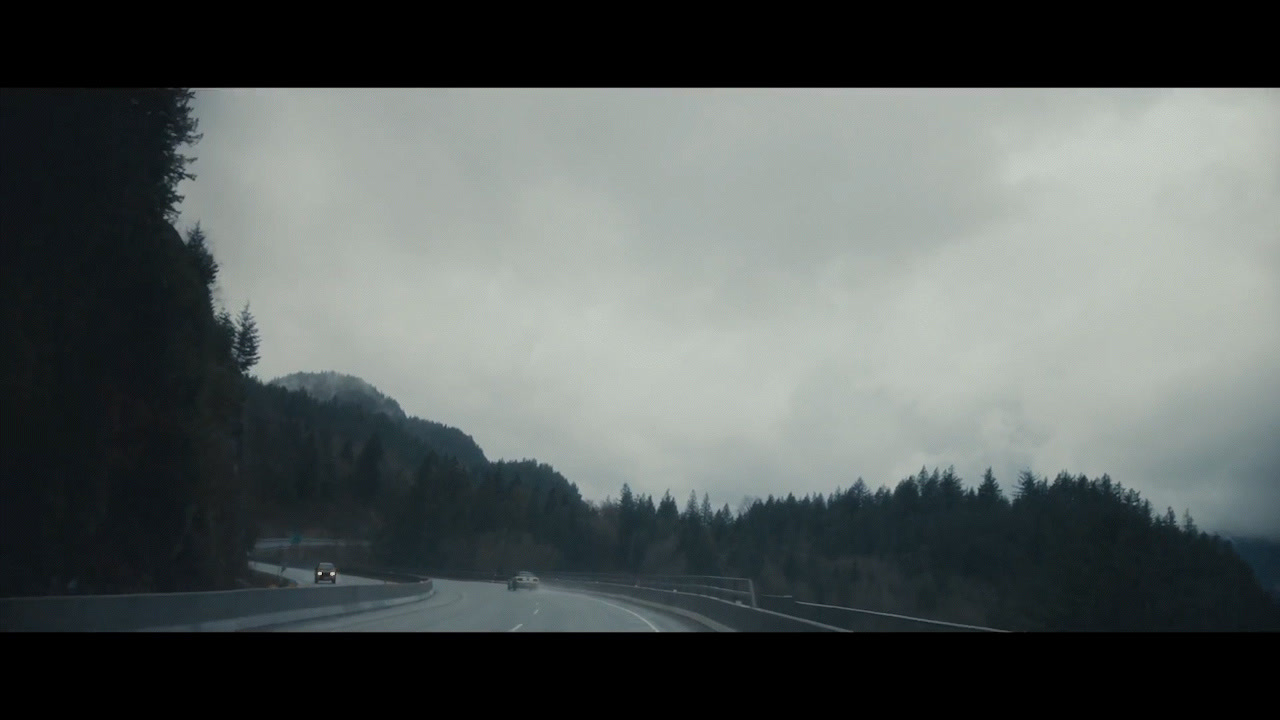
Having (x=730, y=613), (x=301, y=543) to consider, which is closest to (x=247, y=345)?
(x=301, y=543)

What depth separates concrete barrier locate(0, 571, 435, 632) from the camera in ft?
49.5

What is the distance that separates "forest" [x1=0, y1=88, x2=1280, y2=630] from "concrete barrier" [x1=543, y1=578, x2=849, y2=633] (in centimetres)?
795

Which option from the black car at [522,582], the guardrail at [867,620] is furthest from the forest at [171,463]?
the black car at [522,582]

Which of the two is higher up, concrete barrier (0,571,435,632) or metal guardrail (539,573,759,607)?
metal guardrail (539,573,759,607)

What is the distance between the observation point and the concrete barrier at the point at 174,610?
594 inches

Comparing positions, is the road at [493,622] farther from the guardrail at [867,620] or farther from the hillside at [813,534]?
the hillside at [813,534]

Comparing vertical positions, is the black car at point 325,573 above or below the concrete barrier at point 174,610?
above

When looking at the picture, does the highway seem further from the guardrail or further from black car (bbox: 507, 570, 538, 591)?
black car (bbox: 507, 570, 538, 591)

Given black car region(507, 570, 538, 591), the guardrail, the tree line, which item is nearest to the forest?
the tree line

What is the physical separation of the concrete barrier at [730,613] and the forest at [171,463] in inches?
313
